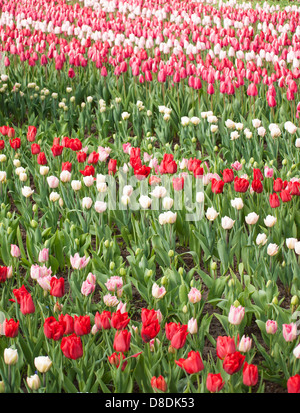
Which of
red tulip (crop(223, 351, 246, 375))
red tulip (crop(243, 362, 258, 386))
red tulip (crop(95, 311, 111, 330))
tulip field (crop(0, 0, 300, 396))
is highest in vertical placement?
red tulip (crop(223, 351, 246, 375))

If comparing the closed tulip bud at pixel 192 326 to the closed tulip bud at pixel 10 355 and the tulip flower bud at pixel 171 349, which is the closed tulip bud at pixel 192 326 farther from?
the closed tulip bud at pixel 10 355

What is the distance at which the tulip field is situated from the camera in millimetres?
2486

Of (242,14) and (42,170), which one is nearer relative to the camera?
(42,170)

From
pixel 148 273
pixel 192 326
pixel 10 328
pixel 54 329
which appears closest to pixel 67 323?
pixel 54 329

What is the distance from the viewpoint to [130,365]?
250 cm

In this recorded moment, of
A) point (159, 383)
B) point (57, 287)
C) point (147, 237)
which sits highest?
point (57, 287)

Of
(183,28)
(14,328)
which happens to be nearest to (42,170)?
(14,328)

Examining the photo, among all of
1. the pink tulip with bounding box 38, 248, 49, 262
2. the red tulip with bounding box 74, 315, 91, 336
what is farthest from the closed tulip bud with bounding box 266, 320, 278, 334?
the pink tulip with bounding box 38, 248, 49, 262

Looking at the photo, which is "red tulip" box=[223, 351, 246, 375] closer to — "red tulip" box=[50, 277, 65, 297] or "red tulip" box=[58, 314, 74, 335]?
"red tulip" box=[58, 314, 74, 335]

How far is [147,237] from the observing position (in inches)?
152

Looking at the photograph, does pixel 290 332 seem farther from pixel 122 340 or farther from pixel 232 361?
pixel 122 340

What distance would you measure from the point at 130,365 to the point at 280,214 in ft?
5.32
